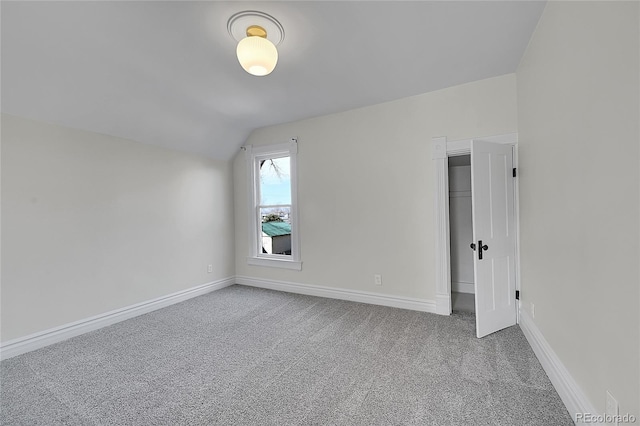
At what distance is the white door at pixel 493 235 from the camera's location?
2611mm

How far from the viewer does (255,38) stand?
1940 millimetres

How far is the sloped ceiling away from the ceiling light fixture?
6cm

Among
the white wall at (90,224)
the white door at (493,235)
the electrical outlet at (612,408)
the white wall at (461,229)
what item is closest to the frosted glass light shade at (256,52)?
the white door at (493,235)

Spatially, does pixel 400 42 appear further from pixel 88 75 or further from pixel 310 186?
pixel 88 75

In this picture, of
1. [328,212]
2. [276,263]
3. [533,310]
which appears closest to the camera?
[533,310]

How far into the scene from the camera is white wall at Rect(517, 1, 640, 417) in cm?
111

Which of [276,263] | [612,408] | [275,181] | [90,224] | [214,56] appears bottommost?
[612,408]

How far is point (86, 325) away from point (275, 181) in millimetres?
2904

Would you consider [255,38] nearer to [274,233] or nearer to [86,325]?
[274,233]

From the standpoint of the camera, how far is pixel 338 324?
117 inches

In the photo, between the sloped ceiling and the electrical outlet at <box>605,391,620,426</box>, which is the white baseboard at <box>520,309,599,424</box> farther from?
the sloped ceiling

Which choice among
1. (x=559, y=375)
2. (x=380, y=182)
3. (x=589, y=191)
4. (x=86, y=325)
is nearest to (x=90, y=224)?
(x=86, y=325)

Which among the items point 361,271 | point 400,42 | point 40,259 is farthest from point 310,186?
point 40,259

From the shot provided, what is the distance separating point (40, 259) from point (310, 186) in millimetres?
3008
